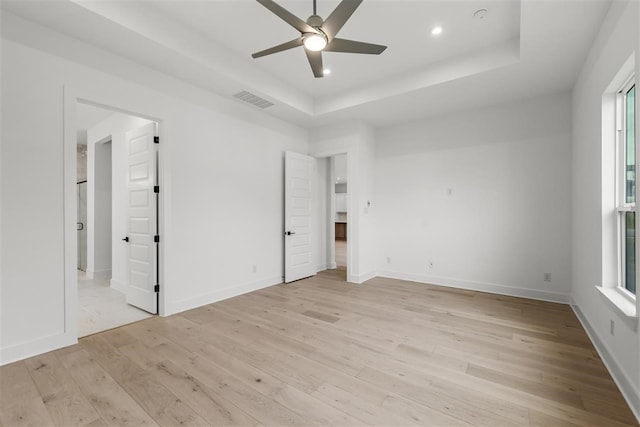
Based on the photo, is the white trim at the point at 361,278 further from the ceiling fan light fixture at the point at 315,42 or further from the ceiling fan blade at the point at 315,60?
the ceiling fan light fixture at the point at 315,42

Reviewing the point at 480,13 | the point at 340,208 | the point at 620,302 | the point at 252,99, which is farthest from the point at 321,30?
the point at 340,208

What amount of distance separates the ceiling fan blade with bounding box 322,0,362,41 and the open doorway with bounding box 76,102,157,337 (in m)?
2.54

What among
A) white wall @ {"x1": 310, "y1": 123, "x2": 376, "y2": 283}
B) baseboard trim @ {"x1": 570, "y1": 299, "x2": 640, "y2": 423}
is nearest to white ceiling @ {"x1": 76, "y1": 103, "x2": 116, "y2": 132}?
white wall @ {"x1": 310, "y1": 123, "x2": 376, "y2": 283}

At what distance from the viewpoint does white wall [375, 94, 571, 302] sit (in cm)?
403

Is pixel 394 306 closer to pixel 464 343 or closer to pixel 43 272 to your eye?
pixel 464 343

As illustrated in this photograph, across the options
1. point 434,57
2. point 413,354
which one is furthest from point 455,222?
point 413,354

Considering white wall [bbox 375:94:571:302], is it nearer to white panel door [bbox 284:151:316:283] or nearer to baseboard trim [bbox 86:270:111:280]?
white panel door [bbox 284:151:316:283]

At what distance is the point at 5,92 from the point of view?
7.91 feet

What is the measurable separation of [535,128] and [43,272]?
6.08m

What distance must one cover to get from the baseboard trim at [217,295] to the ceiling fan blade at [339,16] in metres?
3.44

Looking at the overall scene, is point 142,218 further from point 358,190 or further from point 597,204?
Result: point 597,204

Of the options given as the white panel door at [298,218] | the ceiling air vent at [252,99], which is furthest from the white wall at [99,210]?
the white panel door at [298,218]

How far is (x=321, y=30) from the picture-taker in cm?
227

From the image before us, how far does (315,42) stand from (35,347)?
3.58m
